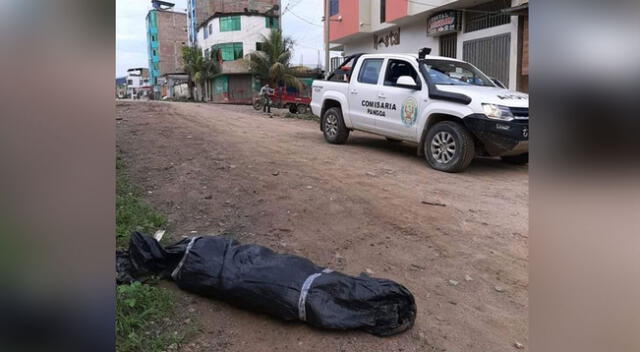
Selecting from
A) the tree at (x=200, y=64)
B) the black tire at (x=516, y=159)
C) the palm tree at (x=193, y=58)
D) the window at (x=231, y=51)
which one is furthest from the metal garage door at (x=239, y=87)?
the black tire at (x=516, y=159)

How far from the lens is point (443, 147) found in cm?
695

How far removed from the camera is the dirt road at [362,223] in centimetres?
290

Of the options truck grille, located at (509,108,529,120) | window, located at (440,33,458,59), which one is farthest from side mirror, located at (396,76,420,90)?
window, located at (440,33,458,59)

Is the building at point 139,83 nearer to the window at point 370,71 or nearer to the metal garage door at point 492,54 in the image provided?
the metal garage door at point 492,54

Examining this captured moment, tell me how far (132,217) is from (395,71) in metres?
5.20

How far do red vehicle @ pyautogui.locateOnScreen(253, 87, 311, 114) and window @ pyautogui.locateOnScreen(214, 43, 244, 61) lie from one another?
69.4ft

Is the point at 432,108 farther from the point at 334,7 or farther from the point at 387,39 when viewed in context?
the point at 334,7

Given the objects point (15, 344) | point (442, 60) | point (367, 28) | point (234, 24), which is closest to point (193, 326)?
point (15, 344)

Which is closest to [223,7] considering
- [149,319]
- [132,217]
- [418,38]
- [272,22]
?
[272,22]

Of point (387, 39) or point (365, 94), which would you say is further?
point (387, 39)

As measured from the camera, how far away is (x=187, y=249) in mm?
3193

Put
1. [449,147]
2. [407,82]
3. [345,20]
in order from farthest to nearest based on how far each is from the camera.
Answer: [345,20] < [407,82] < [449,147]

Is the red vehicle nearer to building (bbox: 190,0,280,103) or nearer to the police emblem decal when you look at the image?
the police emblem decal

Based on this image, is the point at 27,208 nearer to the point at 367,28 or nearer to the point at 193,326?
the point at 193,326
